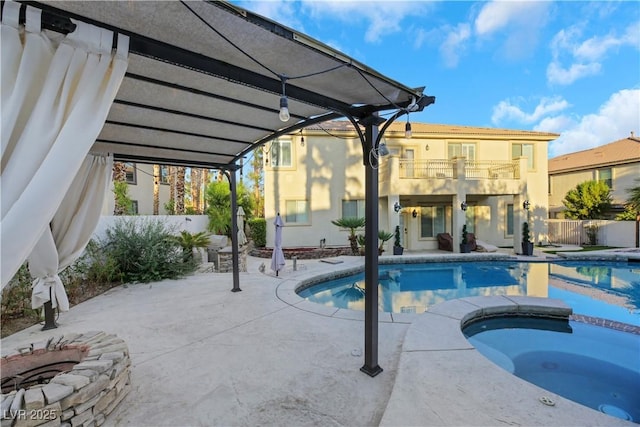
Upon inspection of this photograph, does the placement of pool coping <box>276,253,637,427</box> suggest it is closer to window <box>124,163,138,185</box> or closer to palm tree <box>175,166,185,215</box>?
palm tree <box>175,166,185,215</box>

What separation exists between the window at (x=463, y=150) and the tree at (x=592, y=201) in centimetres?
834

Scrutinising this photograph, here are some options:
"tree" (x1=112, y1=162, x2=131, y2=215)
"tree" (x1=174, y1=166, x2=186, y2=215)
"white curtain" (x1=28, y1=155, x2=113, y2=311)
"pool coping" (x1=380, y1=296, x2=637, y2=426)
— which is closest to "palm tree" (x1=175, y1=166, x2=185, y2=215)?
"tree" (x1=174, y1=166, x2=186, y2=215)

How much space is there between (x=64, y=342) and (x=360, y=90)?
4.52 m

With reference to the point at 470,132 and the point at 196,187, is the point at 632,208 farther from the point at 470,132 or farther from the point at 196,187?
the point at 196,187

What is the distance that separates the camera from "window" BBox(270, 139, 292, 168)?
1549 cm

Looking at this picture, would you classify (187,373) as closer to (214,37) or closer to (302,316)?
(302,316)

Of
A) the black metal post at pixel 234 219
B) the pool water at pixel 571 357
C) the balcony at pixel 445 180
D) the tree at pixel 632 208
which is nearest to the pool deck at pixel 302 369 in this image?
the pool water at pixel 571 357

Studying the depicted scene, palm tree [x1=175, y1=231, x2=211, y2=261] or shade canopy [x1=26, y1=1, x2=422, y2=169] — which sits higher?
shade canopy [x1=26, y1=1, x2=422, y2=169]

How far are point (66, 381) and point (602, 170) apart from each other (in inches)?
1181

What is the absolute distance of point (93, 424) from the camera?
2570mm

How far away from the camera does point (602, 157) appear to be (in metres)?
21.6

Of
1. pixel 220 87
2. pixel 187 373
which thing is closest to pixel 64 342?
pixel 187 373

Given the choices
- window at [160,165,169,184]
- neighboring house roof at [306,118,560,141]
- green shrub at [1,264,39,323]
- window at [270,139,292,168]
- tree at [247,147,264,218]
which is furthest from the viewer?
tree at [247,147,264,218]

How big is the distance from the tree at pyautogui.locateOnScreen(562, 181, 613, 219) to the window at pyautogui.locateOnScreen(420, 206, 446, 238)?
32.5 feet
